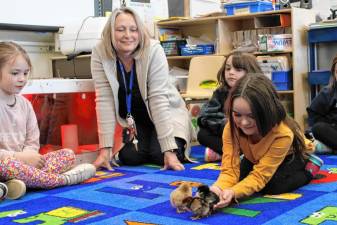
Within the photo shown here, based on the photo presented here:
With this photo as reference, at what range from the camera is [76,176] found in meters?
1.70

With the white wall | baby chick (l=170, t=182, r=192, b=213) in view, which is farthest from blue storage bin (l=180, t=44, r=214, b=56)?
baby chick (l=170, t=182, r=192, b=213)

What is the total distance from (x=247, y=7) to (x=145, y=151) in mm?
1411

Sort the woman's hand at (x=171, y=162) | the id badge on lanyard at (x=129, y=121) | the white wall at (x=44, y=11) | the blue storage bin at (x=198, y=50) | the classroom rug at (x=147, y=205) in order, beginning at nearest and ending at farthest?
the classroom rug at (x=147, y=205)
the woman's hand at (x=171, y=162)
the id badge on lanyard at (x=129, y=121)
the white wall at (x=44, y=11)
the blue storage bin at (x=198, y=50)

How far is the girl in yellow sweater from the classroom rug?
0.16 ft

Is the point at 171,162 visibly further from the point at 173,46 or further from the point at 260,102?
the point at 173,46

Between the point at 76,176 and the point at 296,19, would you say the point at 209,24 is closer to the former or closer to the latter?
the point at 296,19

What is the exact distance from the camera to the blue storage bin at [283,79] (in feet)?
9.48

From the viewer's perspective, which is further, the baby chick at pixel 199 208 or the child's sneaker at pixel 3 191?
the child's sneaker at pixel 3 191

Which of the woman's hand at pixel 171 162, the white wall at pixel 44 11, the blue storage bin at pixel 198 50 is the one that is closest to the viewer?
the woman's hand at pixel 171 162

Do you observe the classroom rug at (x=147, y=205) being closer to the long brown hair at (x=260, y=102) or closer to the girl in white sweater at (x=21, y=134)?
the girl in white sweater at (x=21, y=134)

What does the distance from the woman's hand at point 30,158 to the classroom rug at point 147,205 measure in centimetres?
11

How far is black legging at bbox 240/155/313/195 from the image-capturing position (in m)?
1.39

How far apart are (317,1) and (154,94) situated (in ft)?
5.91

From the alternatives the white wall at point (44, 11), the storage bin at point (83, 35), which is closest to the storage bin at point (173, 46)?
the white wall at point (44, 11)
